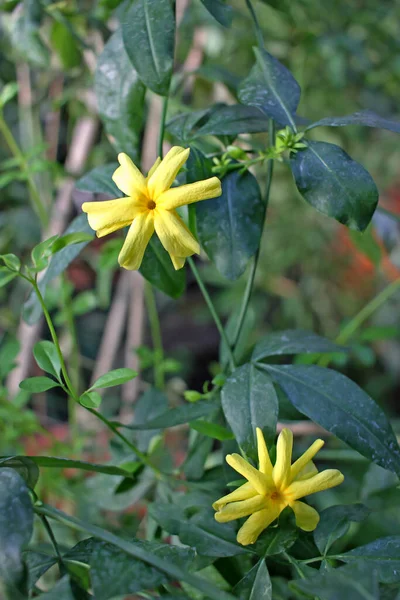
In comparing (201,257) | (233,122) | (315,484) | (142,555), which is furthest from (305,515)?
(201,257)

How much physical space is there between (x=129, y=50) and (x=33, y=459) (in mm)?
339

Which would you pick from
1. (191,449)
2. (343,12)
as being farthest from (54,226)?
(343,12)

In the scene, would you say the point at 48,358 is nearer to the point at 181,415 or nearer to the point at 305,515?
the point at 181,415

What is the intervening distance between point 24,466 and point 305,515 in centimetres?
21

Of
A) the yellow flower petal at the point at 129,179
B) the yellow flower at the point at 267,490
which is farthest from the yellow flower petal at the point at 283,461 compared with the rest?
the yellow flower petal at the point at 129,179

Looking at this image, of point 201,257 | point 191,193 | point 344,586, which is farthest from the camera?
point 201,257

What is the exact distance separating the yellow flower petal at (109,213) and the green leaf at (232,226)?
79mm

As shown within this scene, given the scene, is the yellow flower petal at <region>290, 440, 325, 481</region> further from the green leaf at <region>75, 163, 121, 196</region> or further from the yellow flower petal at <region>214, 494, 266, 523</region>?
→ the green leaf at <region>75, 163, 121, 196</region>

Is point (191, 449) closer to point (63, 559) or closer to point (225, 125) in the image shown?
point (63, 559)

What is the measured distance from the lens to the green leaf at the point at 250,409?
1.54 ft

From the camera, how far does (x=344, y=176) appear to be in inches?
17.9

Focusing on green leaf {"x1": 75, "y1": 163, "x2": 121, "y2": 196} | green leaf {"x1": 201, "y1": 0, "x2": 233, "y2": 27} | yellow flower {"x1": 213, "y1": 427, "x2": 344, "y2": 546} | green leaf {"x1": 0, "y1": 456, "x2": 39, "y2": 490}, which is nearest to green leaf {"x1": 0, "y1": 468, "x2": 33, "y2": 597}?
green leaf {"x1": 0, "y1": 456, "x2": 39, "y2": 490}

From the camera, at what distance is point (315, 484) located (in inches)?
17.7

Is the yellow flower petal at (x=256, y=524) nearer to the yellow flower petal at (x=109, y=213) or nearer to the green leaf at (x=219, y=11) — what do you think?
the yellow flower petal at (x=109, y=213)
